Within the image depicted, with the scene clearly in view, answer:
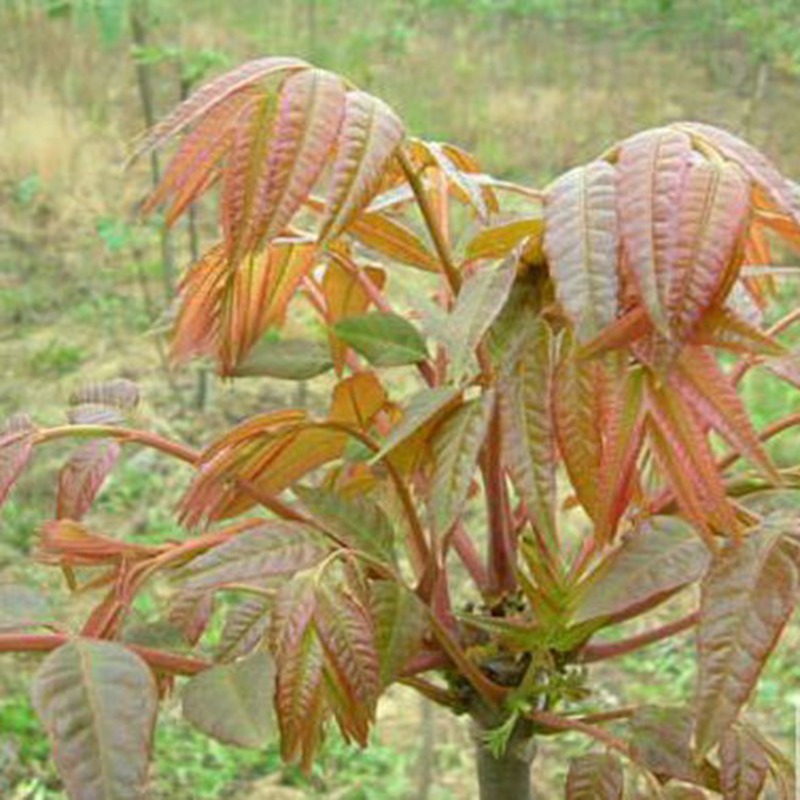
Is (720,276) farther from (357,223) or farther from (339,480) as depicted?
(339,480)

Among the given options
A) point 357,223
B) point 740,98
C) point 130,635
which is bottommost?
point 740,98

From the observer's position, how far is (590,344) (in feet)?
1.85

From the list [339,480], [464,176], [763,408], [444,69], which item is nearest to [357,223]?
[464,176]

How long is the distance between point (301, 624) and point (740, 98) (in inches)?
256

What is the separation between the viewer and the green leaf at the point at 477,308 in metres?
0.61

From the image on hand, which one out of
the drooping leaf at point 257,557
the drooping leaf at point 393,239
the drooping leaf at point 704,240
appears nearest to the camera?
the drooping leaf at point 704,240

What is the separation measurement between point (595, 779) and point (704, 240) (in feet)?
1.02

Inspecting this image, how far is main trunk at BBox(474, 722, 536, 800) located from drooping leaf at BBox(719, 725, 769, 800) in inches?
4.6

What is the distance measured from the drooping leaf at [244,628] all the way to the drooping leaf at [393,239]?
0.20m

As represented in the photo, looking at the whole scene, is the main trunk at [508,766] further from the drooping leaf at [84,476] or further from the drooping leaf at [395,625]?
the drooping leaf at [84,476]

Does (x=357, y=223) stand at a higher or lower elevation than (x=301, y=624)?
higher

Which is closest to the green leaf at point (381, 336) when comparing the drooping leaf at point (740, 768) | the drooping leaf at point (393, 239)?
the drooping leaf at point (393, 239)

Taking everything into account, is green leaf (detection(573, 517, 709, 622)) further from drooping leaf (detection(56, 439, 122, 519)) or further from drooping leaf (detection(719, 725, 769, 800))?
drooping leaf (detection(56, 439, 122, 519))

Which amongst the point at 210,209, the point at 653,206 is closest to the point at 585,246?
the point at 653,206
